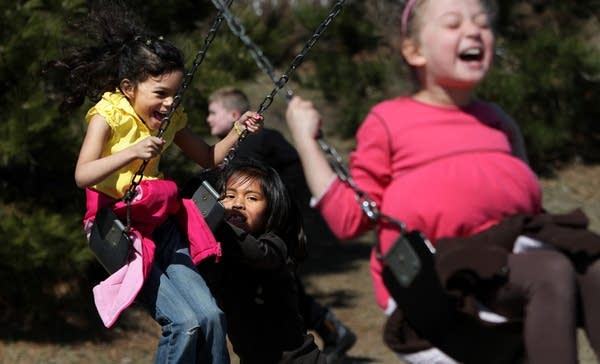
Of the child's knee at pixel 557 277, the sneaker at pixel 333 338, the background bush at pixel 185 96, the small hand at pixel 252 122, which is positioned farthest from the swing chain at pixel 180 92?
the sneaker at pixel 333 338

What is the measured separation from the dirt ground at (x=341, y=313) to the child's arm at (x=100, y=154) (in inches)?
134

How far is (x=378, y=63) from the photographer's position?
34.9ft

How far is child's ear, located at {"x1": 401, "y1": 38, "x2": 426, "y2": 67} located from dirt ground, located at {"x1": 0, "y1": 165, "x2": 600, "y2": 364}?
13.6 ft

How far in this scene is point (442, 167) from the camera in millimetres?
3121

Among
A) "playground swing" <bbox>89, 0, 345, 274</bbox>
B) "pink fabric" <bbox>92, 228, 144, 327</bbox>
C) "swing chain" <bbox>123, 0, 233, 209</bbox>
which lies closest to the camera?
"swing chain" <bbox>123, 0, 233, 209</bbox>

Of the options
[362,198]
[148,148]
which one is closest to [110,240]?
[148,148]

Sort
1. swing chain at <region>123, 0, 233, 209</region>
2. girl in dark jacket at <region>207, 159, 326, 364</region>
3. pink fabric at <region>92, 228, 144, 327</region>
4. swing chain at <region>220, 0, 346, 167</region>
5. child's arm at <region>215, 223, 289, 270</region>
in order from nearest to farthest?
1. swing chain at <region>220, 0, 346, 167</region>
2. swing chain at <region>123, 0, 233, 209</region>
3. pink fabric at <region>92, 228, 144, 327</region>
4. child's arm at <region>215, 223, 289, 270</region>
5. girl in dark jacket at <region>207, 159, 326, 364</region>

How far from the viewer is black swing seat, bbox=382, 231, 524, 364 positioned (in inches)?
114

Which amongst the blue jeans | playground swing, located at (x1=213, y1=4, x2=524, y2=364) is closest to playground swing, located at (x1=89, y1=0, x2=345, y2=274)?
the blue jeans

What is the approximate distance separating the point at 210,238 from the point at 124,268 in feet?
1.04

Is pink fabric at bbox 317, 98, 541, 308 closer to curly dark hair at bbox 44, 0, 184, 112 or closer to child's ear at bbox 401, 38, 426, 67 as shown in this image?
child's ear at bbox 401, 38, 426, 67

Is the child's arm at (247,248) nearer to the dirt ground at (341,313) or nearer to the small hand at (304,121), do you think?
the small hand at (304,121)

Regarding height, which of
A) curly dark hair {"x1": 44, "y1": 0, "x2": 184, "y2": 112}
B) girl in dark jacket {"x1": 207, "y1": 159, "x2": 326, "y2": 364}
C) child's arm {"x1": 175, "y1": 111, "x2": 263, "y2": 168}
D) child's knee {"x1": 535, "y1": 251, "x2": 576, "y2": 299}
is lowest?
girl in dark jacket {"x1": 207, "y1": 159, "x2": 326, "y2": 364}

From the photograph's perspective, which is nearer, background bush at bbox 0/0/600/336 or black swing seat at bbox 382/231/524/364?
black swing seat at bbox 382/231/524/364
